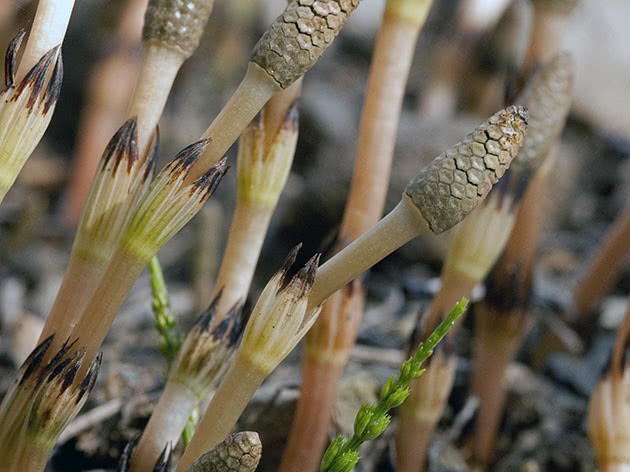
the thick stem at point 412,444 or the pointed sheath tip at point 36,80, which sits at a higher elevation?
the pointed sheath tip at point 36,80

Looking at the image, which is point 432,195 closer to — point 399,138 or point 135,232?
point 135,232

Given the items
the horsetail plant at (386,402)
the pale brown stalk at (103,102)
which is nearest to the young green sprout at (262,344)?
the horsetail plant at (386,402)

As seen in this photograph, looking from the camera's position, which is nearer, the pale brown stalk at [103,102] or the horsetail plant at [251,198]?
the horsetail plant at [251,198]

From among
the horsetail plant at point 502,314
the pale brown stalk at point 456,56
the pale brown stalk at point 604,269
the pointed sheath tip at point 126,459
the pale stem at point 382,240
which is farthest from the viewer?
the pale brown stalk at point 456,56

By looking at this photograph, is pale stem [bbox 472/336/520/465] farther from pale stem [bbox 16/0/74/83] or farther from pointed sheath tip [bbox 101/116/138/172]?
pale stem [bbox 16/0/74/83]

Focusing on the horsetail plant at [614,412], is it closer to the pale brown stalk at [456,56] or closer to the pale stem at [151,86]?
the pale stem at [151,86]

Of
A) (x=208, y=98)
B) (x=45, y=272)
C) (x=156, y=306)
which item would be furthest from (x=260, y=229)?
(x=208, y=98)

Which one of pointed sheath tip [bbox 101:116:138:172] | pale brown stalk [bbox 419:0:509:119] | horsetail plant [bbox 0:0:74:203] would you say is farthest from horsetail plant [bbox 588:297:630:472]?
pale brown stalk [bbox 419:0:509:119]
